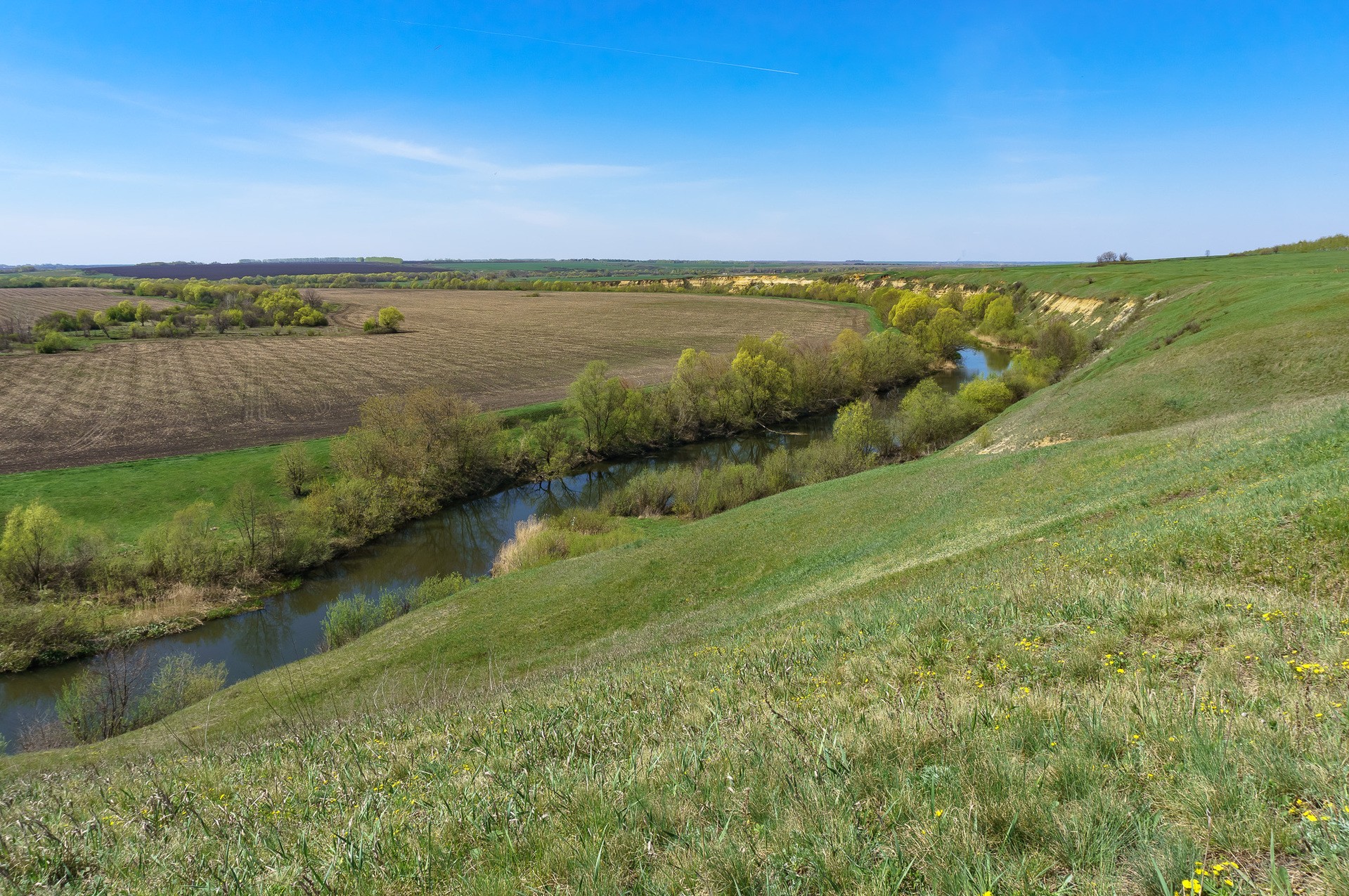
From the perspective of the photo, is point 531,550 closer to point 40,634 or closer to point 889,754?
point 40,634

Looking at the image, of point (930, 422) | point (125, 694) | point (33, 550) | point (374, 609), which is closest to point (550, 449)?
point (374, 609)

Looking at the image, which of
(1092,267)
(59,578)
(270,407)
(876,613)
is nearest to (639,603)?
(876,613)

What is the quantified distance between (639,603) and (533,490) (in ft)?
79.7

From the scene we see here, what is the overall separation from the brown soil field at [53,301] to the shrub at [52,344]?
71.8 feet

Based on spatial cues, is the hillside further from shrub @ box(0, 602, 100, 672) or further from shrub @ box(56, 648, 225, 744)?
shrub @ box(0, 602, 100, 672)

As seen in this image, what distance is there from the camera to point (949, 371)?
72062 mm

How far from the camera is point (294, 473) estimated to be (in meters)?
39.4

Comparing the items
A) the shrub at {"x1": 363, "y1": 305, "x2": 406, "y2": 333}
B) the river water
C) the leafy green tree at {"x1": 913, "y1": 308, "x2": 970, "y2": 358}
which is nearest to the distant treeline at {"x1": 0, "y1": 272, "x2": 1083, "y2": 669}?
the leafy green tree at {"x1": 913, "y1": 308, "x2": 970, "y2": 358}

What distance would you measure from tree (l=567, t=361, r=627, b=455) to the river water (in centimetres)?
225

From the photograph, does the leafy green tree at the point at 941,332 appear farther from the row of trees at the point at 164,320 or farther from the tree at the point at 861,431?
the row of trees at the point at 164,320

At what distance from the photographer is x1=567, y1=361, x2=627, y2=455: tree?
155ft

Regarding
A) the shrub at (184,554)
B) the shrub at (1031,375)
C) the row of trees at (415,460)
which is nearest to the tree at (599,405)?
the row of trees at (415,460)

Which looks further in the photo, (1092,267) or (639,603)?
(1092,267)

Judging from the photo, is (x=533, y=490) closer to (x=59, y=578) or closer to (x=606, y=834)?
(x=59, y=578)
